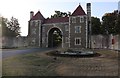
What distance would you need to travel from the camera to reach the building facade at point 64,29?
48844 mm

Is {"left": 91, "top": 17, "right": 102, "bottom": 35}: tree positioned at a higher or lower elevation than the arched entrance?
higher

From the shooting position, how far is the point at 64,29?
52469 millimetres

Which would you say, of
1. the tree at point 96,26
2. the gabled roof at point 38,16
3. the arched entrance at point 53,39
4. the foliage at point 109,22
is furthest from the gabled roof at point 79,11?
the tree at point 96,26

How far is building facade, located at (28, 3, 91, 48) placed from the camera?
4884cm

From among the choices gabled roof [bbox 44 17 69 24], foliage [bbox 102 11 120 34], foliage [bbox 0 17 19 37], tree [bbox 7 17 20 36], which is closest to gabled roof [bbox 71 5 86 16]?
gabled roof [bbox 44 17 69 24]

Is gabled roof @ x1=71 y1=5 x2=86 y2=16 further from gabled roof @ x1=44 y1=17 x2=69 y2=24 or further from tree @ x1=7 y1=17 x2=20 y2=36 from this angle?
tree @ x1=7 y1=17 x2=20 y2=36

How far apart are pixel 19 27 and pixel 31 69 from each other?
63946 mm

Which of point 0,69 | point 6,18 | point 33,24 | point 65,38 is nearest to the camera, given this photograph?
Answer: point 0,69

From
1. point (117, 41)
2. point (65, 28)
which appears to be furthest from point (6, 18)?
point (117, 41)

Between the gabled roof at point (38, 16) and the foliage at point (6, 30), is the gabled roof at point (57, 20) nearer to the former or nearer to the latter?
the gabled roof at point (38, 16)

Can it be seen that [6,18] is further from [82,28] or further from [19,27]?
[82,28]

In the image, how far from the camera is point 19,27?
78938mm

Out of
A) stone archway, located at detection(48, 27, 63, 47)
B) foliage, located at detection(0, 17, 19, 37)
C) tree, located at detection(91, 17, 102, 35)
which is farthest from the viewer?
foliage, located at detection(0, 17, 19, 37)

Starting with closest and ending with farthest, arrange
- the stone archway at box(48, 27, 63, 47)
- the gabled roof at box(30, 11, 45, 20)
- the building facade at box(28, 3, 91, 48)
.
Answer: the building facade at box(28, 3, 91, 48)
the stone archway at box(48, 27, 63, 47)
the gabled roof at box(30, 11, 45, 20)
